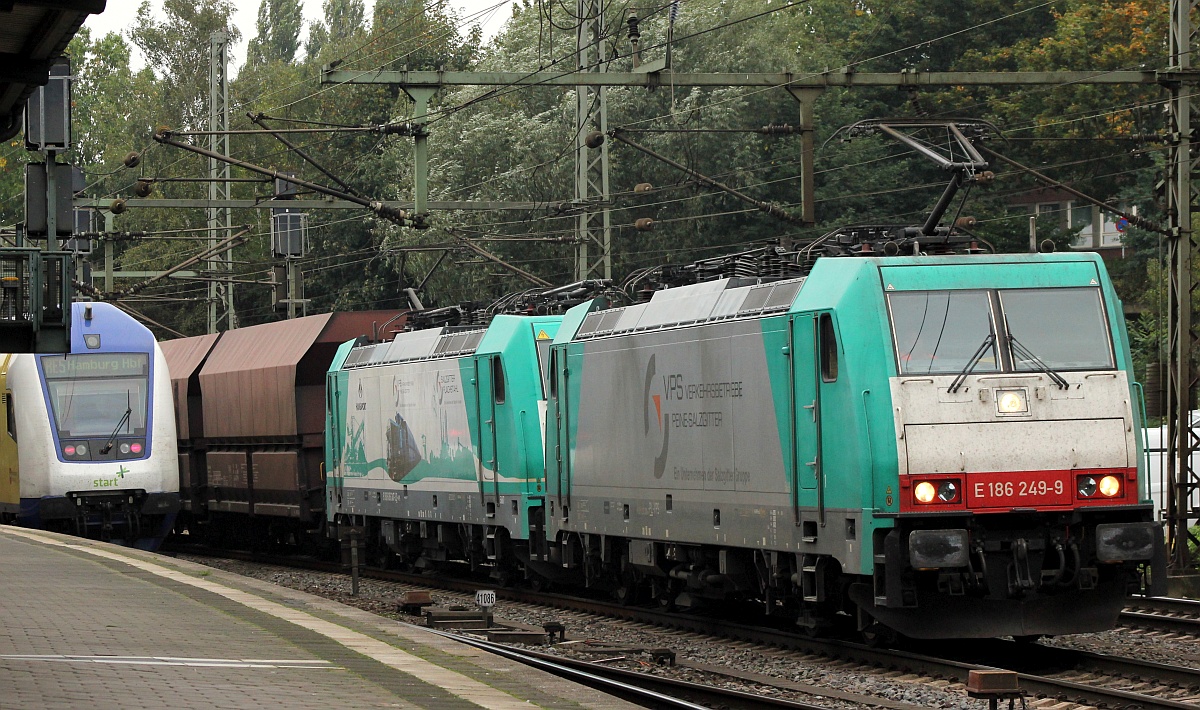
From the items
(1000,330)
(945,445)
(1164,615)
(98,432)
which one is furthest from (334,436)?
(945,445)

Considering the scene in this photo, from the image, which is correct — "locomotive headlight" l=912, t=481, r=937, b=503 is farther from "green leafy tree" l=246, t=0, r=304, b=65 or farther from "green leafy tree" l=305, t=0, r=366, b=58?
"green leafy tree" l=246, t=0, r=304, b=65

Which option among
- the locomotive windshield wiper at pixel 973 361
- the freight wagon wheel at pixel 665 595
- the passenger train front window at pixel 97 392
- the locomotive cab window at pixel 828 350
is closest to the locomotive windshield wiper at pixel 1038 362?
the locomotive windshield wiper at pixel 973 361

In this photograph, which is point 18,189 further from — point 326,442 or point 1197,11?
point 1197,11

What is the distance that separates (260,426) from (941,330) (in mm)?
18106

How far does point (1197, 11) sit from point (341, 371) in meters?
13.3

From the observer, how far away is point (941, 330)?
529 inches

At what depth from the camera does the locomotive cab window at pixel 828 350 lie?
1352 cm

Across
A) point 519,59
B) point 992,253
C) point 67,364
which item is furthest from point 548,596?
point 519,59

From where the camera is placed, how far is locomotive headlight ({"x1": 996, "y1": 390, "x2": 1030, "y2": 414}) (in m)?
13.2

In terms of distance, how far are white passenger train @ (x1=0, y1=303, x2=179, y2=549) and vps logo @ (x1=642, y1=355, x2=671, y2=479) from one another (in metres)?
12.4

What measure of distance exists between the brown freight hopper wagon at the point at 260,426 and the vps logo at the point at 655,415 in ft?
35.4

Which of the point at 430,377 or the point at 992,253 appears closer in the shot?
the point at 992,253

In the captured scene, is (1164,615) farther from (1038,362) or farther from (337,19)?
(337,19)

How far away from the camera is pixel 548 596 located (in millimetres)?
20375
